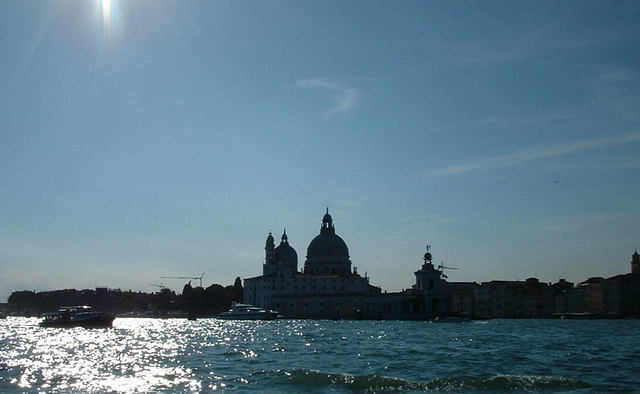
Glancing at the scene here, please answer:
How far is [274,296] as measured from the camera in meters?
127

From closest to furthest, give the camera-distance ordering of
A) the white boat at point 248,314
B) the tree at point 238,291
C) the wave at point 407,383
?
the wave at point 407,383
the white boat at point 248,314
the tree at point 238,291

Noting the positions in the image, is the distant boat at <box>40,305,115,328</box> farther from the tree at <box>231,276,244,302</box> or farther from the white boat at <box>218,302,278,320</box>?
the tree at <box>231,276,244,302</box>

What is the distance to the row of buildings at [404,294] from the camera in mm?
113812

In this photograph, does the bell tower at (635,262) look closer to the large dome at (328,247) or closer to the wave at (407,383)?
the large dome at (328,247)

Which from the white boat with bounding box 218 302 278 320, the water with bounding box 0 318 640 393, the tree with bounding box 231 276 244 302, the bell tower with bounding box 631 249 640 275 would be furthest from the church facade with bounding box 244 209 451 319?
the water with bounding box 0 318 640 393

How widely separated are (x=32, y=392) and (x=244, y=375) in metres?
6.18

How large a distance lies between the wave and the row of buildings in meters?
84.8

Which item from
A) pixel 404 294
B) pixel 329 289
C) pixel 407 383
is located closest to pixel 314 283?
pixel 329 289

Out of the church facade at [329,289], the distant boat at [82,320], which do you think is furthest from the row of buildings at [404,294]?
the distant boat at [82,320]

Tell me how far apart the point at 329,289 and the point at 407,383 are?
105284mm

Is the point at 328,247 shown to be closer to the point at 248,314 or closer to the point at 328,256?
the point at 328,256

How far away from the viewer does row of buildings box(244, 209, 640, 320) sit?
373 feet

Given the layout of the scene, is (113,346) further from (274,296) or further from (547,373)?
A: (274,296)

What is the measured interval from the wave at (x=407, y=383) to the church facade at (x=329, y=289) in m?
87.0
